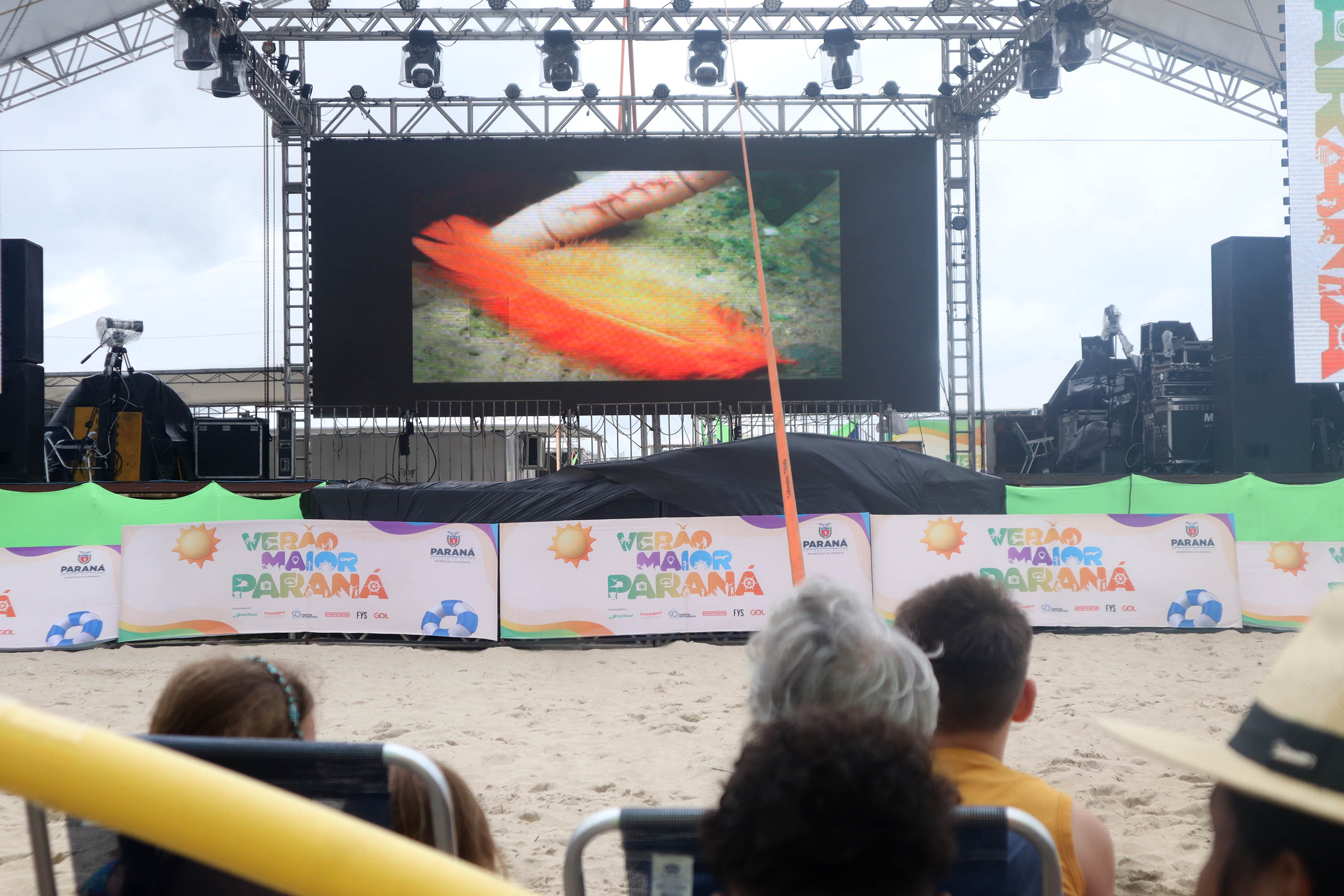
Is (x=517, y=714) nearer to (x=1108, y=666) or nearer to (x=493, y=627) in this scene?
(x=493, y=627)

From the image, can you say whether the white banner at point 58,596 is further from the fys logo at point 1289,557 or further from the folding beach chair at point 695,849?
the fys logo at point 1289,557

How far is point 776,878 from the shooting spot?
2.71 ft

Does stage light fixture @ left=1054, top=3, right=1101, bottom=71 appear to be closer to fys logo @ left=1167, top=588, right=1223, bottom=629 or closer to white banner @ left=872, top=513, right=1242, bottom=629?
white banner @ left=872, top=513, right=1242, bottom=629

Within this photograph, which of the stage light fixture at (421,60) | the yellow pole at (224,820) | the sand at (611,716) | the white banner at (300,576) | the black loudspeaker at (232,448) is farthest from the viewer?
the black loudspeaker at (232,448)

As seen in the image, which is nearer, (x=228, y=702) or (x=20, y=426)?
(x=228, y=702)

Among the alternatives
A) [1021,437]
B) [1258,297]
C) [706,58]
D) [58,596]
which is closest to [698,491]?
[58,596]

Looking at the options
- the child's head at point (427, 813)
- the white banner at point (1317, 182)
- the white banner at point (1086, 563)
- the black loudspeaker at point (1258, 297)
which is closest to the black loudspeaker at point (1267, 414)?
the black loudspeaker at point (1258, 297)

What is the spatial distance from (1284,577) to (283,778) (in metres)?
9.13

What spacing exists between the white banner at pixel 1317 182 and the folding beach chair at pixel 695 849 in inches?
344

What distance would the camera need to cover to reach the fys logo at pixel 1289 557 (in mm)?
8320

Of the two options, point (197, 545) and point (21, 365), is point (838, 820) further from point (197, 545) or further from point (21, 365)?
point (21, 365)

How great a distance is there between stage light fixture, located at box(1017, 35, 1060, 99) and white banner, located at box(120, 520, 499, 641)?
8.22 metres

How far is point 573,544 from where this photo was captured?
805 cm

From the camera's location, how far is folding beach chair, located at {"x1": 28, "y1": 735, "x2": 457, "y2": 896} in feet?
4.37
